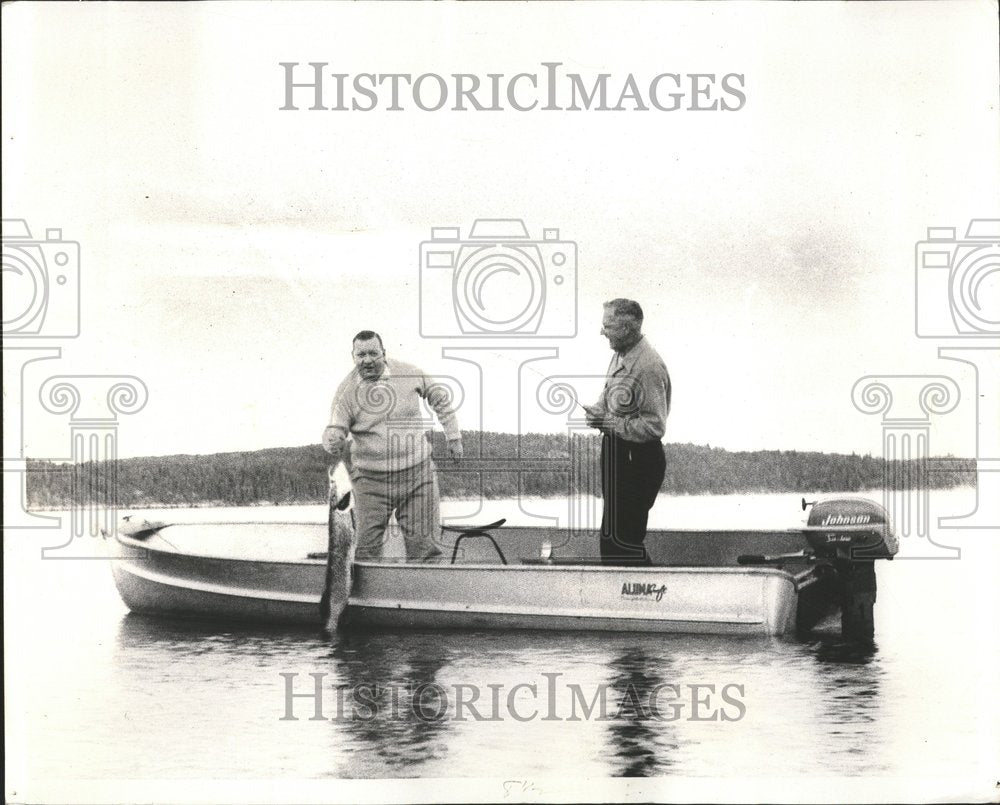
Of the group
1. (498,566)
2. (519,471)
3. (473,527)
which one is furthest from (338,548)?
(519,471)

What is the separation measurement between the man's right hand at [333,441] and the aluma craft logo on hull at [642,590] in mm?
1562

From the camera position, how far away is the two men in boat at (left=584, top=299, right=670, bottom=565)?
6910mm

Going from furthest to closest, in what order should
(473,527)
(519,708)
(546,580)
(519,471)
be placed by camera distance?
(473,527) < (546,580) < (519,471) < (519,708)

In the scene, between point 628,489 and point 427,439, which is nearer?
point 628,489

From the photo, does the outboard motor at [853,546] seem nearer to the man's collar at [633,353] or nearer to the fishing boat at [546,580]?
the fishing boat at [546,580]

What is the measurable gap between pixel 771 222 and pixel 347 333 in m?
2.06

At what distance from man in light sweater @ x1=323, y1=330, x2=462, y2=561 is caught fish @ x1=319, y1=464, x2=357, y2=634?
15cm

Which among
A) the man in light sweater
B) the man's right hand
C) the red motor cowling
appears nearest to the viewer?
the red motor cowling

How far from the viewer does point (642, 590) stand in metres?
7.09

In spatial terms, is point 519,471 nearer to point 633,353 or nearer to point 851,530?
point 633,353

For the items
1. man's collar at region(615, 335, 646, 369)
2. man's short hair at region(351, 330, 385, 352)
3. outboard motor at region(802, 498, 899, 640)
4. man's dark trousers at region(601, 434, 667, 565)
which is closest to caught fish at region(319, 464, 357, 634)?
man's short hair at region(351, 330, 385, 352)

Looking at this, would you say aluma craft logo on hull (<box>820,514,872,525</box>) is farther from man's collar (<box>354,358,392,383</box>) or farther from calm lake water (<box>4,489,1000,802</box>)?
man's collar (<box>354,358,392,383</box>)

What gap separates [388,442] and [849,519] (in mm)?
2300

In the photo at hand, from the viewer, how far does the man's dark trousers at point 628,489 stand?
701cm
